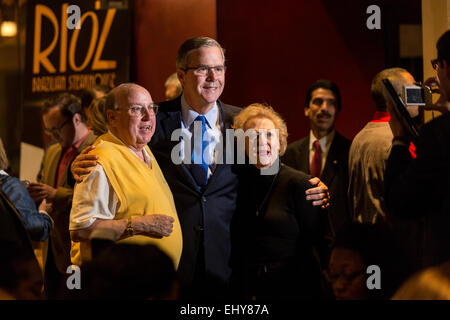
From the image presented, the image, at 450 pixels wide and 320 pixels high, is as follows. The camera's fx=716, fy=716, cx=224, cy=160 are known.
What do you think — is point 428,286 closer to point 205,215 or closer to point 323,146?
point 205,215

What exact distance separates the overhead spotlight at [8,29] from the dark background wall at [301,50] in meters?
3.44

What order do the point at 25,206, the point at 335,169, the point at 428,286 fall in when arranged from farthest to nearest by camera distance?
the point at 335,169 < the point at 25,206 < the point at 428,286

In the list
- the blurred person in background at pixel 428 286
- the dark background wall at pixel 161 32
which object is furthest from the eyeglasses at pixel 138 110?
the dark background wall at pixel 161 32

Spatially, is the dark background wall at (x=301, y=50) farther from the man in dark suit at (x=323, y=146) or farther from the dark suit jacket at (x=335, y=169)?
the dark suit jacket at (x=335, y=169)

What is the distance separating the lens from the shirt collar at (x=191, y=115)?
3688 mm

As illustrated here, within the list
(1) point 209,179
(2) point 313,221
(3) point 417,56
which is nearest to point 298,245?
(2) point 313,221

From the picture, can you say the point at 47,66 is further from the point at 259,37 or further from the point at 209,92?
the point at 209,92

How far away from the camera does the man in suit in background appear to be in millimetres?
4309

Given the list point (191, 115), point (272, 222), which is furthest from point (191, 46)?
point (272, 222)

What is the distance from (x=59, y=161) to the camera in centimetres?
514

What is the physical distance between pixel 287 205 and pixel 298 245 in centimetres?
20

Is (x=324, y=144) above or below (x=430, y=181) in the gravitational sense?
above

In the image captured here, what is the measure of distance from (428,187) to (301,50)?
327cm

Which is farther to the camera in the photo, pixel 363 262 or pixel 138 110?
pixel 138 110
